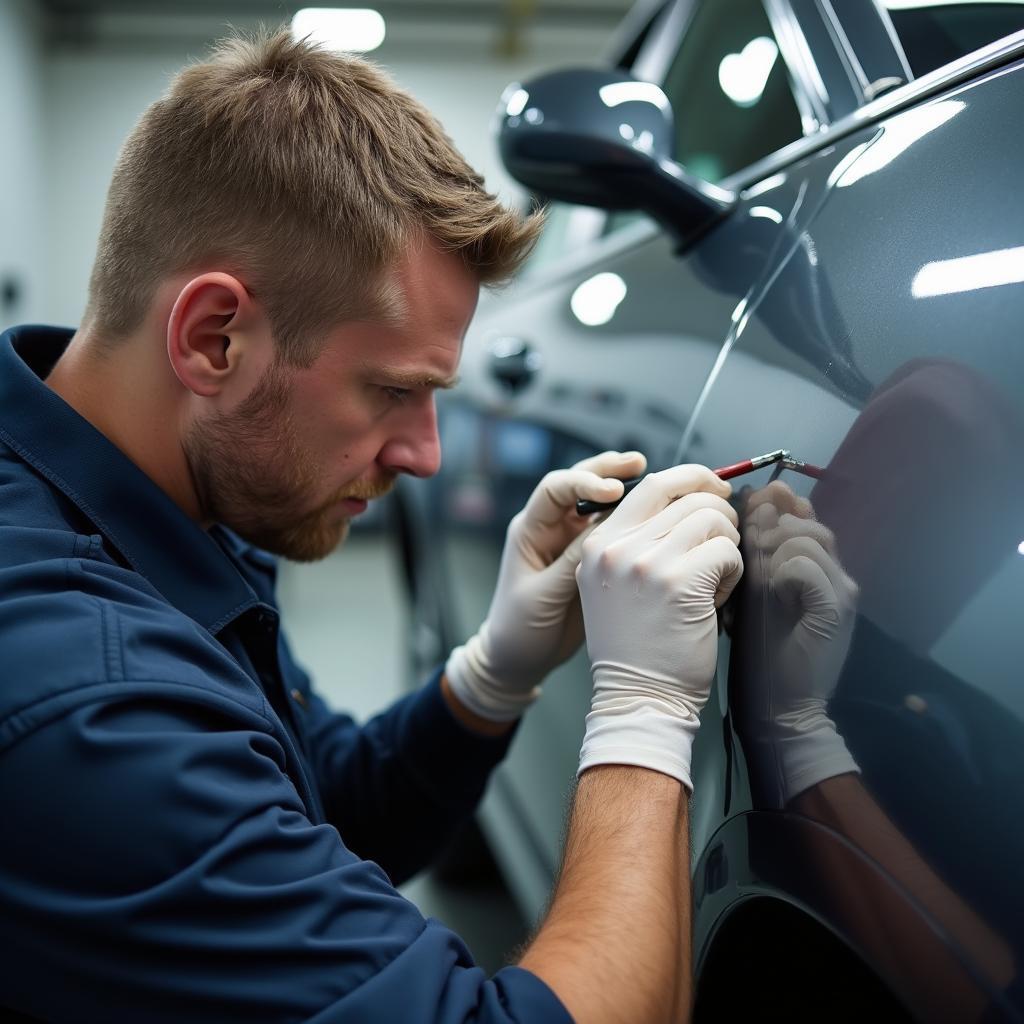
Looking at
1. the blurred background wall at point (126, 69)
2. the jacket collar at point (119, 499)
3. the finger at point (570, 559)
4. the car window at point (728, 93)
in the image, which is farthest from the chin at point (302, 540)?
the blurred background wall at point (126, 69)

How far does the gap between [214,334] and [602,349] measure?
1.44 feet

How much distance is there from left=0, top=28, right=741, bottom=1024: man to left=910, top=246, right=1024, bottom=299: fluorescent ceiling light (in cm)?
22

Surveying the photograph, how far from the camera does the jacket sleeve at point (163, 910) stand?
1.94ft

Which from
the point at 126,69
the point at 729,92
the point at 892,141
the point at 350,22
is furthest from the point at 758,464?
the point at 126,69

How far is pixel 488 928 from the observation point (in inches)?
74.0

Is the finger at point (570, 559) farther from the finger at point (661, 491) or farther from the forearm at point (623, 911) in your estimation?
the forearm at point (623, 911)

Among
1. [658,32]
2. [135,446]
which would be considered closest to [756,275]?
[135,446]

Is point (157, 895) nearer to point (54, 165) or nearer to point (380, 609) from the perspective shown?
point (380, 609)

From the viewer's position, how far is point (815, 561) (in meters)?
0.61

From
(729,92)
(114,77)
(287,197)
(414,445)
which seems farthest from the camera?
(114,77)

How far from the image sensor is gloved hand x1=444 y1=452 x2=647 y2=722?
100 centimetres

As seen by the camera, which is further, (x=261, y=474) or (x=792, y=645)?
(x=261, y=474)

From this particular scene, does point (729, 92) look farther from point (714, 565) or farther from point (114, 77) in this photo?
point (114, 77)

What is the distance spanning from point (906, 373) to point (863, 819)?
0.85 ft
